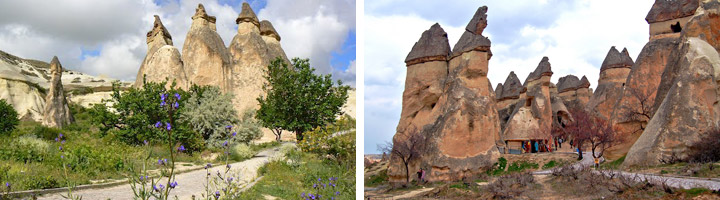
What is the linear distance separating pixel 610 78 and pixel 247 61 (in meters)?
20.1

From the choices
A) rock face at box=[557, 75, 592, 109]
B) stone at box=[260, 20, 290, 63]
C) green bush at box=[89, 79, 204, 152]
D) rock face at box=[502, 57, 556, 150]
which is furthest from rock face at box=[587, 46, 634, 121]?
green bush at box=[89, 79, 204, 152]

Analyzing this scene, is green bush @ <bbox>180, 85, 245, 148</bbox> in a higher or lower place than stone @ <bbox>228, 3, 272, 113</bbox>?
lower

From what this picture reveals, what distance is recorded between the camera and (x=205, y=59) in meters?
25.9

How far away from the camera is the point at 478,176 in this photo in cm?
1678

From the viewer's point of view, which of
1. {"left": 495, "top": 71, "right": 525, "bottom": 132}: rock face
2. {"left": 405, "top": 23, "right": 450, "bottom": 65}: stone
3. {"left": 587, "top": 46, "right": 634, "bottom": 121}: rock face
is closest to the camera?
{"left": 405, "top": 23, "right": 450, "bottom": 65}: stone

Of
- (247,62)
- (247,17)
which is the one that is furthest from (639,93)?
(247,17)

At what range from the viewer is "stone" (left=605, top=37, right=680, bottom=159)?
1658 centimetres

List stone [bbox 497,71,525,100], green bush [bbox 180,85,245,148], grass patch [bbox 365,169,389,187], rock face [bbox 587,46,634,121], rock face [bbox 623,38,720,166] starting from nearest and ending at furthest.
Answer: rock face [bbox 623,38,720,166], green bush [bbox 180,85,245,148], grass patch [bbox 365,169,389,187], rock face [bbox 587,46,634,121], stone [bbox 497,71,525,100]

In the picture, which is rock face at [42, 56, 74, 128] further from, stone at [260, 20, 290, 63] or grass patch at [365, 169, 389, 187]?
grass patch at [365, 169, 389, 187]

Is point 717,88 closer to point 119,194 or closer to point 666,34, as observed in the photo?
point 666,34

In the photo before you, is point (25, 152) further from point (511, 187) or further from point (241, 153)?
point (511, 187)

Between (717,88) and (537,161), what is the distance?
6.86 metres

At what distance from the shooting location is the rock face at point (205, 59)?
25.8m

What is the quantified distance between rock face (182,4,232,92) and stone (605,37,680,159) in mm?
18730
